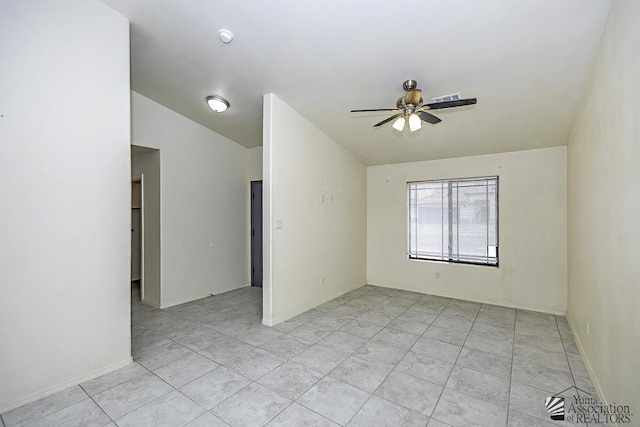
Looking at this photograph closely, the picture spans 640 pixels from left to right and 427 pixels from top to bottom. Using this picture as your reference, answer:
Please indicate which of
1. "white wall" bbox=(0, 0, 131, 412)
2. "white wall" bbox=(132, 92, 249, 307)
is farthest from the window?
"white wall" bbox=(0, 0, 131, 412)

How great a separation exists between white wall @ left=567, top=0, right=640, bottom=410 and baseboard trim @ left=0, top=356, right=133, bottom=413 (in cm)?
368

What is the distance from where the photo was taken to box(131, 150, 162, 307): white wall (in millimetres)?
4312

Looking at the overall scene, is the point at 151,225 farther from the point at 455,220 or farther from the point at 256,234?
the point at 455,220

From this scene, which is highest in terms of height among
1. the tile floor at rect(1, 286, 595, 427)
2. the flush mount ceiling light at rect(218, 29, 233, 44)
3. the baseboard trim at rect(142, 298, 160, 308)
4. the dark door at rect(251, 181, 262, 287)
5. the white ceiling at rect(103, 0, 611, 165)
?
the flush mount ceiling light at rect(218, 29, 233, 44)

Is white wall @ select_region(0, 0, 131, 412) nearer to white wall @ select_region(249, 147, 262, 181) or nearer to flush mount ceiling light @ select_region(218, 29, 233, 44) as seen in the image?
flush mount ceiling light @ select_region(218, 29, 233, 44)

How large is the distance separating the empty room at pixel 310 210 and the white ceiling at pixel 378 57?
0.07ft

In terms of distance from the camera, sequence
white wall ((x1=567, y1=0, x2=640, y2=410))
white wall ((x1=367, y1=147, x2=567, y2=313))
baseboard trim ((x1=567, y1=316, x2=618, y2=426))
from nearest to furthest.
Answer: white wall ((x1=567, y1=0, x2=640, y2=410)) < baseboard trim ((x1=567, y1=316, x2=618, y2=426)) < white wall ((x1=367, y1=147, x2=567, y2=313))

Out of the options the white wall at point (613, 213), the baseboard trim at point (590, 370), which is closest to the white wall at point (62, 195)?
the white wall at point (613, 213)

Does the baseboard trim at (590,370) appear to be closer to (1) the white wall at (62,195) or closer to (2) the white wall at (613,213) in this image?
(2) the white wall at (613,213)

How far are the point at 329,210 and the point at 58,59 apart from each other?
355cm

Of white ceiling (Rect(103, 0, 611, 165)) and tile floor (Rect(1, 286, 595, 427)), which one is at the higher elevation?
white ceiling (Rect(103, 0, 611, 165))

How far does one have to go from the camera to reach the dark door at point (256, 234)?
5703mm

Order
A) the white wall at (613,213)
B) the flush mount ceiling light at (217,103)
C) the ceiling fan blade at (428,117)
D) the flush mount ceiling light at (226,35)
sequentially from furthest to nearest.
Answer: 1. the flush mount ceiling light at (217,103)
2. the ceiling fan blade at (428,117)
3. the flush mount ceiling light at (226,35)
4. the white wall at (613,213)

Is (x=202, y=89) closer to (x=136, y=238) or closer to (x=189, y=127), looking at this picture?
(x=189, y=127)
